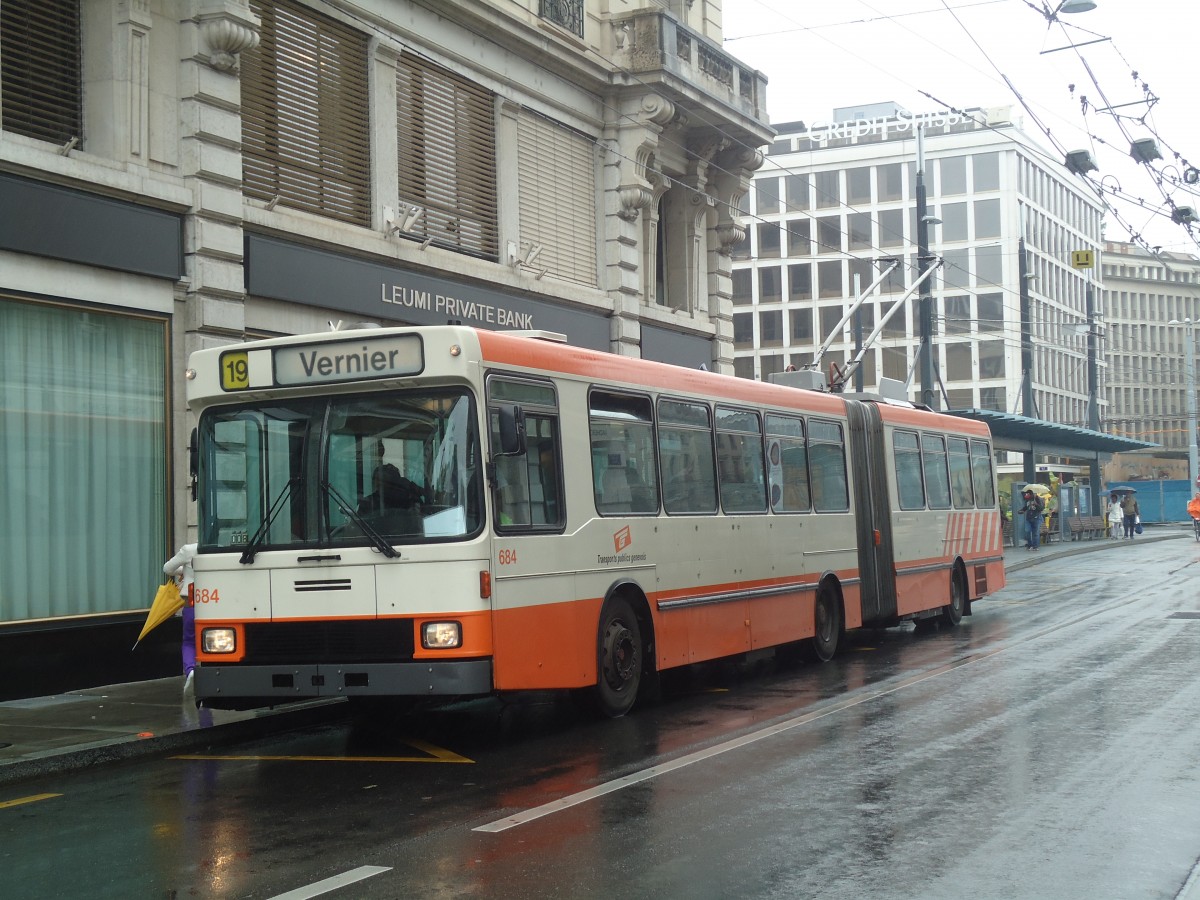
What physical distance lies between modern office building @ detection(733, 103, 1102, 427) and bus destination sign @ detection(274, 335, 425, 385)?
80.8 m

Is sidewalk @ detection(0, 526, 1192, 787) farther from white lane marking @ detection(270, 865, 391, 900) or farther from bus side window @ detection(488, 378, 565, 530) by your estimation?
white lane marking @ detection(270, 865, 391, 900)

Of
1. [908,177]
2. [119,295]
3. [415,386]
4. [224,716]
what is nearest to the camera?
[415,386]

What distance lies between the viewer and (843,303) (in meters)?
92.9

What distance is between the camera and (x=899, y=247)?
92.8m

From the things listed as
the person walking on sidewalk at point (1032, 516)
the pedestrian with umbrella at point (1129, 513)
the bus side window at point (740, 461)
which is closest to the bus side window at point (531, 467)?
the bus side window at point (740, 461)

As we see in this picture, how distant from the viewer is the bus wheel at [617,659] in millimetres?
11422

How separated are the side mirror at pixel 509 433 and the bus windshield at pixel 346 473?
0.63 feet

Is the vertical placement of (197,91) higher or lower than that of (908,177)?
lower

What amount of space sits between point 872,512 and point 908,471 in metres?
1.69

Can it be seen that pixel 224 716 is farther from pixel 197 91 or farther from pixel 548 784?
pixel 197 91

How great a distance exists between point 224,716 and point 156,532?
3829 millimetres

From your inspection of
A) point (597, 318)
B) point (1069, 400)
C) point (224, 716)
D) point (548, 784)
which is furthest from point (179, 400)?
point (1069, 400)

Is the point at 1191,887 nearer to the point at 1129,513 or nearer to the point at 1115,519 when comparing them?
the point at 1129,513

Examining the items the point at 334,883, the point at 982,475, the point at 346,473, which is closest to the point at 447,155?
the point at 982,475
